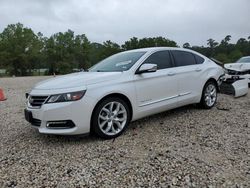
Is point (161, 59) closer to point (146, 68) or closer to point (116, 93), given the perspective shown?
point (146, 68)

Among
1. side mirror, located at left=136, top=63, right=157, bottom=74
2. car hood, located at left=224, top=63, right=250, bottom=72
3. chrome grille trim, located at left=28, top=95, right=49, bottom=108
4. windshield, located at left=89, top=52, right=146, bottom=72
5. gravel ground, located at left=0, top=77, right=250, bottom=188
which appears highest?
windshield, located at left=89, top=52, right=146, bottom=72

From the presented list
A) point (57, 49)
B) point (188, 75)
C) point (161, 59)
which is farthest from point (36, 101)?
point (57, 49)

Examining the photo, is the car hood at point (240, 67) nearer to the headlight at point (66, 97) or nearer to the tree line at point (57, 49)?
the headlight at point (66, 97)

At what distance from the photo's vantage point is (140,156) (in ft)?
12.2

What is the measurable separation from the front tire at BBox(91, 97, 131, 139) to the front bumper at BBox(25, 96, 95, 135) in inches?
5.7

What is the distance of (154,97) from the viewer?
4.95 m

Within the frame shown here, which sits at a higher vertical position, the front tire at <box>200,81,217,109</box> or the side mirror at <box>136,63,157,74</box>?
the side mirror at <box>136,63,157,74</box>

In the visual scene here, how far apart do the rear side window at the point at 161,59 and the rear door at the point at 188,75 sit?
19 cm

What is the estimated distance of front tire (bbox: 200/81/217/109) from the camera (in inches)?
242

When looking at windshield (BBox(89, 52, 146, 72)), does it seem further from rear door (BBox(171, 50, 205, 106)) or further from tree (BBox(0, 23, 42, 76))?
tree (BBox(0, 23, 42, 76))

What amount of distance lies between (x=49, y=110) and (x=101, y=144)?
0.95 m

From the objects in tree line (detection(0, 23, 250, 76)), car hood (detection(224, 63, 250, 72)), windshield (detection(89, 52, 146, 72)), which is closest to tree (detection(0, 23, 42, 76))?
tree line (detection(0, 23, 250, 76))

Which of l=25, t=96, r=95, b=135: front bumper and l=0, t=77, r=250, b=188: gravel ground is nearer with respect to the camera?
l=0, t=77, r=250, b=188: gravel ground

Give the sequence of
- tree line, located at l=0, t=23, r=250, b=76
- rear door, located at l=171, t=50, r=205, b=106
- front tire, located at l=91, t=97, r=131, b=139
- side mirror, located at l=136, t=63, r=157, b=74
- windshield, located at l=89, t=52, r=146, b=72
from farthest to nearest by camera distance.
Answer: tree line, located at l=0, t=23, r=250, b=76 → rear door, located at l=171, t=50, r=205, b=106 → windshield, located at l=89, t=52, r=146, b=72 → side mirror, located at l=136, t=63, r=157, b=74 → front tire, located at l=91, t=97, r=131, b=139
